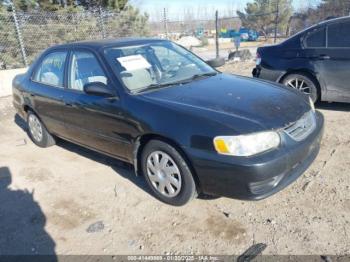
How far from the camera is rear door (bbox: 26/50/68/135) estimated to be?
454 centimetres

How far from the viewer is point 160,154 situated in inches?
132

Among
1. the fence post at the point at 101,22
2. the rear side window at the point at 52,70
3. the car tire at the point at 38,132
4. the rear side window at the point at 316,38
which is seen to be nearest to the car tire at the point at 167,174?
the rear side window at the point at 52,70

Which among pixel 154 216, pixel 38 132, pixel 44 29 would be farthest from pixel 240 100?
pixel 44 29

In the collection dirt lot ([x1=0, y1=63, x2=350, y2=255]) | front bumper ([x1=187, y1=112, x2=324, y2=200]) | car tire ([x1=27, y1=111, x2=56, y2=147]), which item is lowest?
dirt lot ([x1=0, y1=63, x2=350, y2=255])

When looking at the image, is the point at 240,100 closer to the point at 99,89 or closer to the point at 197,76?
the point at 197,76

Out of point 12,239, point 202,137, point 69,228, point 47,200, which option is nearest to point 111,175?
point 47,200

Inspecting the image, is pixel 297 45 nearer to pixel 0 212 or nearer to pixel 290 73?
pixel 290 73

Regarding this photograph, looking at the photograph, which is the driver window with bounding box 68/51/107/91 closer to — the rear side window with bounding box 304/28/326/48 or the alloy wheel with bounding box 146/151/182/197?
the alloy wheel with bounding box 146/151/182/197

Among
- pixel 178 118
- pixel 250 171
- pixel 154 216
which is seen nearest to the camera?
pixel 250 171

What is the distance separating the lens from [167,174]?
11.0 ft

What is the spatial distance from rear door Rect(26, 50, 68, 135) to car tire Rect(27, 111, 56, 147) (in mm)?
212

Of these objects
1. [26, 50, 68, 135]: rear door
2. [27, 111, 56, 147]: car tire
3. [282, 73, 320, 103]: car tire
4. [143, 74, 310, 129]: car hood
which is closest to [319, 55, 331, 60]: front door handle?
[282, 73, 320, 103]: car tire

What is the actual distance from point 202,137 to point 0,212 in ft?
7.85

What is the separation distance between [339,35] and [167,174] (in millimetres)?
4098
